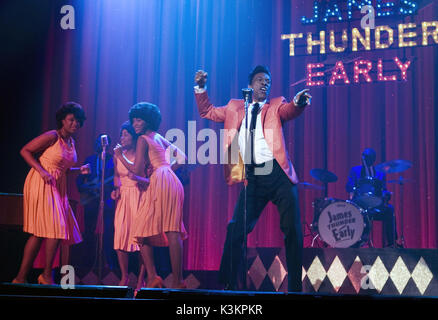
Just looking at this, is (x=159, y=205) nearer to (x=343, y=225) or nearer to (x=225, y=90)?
(x=343, y=225)

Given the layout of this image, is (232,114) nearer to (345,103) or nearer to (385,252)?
(385,252)

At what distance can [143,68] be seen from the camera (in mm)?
7082

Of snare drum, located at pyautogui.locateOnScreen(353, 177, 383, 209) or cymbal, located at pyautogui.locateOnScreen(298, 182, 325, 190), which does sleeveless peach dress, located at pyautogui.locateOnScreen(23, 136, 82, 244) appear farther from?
snare drum, located at pyautogui.locateOnScreen(353, 177, 383, 209)

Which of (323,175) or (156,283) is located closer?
(156,283)

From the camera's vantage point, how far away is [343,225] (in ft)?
18.0

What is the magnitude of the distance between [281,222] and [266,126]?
2.74 ft

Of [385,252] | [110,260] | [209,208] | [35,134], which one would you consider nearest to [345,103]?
[209,208]

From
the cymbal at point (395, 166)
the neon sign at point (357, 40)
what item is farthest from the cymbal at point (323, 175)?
the neon sign at point (357, 40)

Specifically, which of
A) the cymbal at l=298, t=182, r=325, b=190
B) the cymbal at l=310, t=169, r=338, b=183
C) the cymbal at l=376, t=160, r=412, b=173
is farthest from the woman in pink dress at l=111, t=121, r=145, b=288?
the cymbal at l=376, t=160, r=412, b=173

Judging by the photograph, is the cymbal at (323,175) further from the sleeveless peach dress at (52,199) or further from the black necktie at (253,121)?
the sleeveless peach dress at (52,199)

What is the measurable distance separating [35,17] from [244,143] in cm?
395

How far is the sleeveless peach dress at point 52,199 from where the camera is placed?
5.29m

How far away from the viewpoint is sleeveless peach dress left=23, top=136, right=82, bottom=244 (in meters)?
5.29

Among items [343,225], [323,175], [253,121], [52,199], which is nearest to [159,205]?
[52,199]
